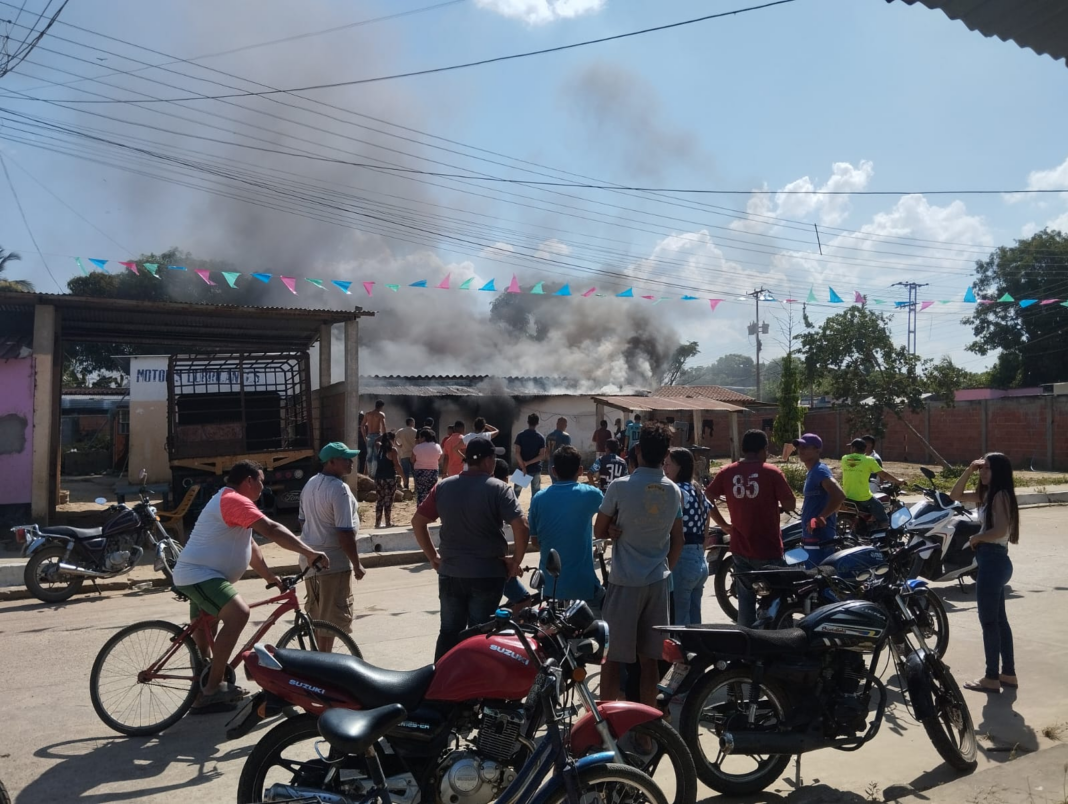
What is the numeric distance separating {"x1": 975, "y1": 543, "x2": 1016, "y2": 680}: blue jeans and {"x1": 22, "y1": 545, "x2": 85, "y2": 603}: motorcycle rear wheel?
27.4 ft

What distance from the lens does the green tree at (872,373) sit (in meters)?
24.6

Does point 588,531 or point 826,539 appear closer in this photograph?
point 588,531

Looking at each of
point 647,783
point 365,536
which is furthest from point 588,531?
point 365,536

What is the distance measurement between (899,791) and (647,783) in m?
1.83

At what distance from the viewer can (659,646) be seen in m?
4.44

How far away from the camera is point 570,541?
16.3 ft

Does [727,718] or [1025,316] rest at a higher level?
[1025,316]

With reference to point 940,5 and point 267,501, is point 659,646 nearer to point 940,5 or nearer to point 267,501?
point 940,5

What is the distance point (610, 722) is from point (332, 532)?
9.02 feet

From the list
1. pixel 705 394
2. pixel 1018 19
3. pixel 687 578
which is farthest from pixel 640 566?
pixel 705 394

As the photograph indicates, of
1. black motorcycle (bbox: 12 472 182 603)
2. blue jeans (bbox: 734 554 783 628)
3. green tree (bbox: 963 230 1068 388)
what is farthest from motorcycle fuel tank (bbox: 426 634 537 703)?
green tree (bbox: 963 230 1068 388)

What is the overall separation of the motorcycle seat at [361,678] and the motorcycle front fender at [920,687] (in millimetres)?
2547

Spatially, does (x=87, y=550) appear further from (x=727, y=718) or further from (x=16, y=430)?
(x=727, y=718)

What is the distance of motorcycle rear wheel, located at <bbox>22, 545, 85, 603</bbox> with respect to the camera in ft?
28.7
